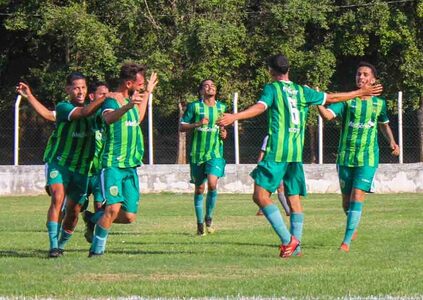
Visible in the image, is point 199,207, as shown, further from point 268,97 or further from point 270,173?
point 268,97

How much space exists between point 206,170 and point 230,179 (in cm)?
1269

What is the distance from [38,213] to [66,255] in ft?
28.2

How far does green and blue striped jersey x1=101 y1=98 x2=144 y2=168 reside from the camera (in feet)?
35.4

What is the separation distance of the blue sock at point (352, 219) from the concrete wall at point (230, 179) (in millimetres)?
15490

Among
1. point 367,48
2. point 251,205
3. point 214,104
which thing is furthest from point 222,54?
point 214,104

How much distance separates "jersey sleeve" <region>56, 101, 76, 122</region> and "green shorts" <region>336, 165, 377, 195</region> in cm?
328

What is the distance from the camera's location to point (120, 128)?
1084 cm

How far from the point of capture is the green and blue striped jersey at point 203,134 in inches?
602

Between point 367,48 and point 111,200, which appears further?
point 367,48

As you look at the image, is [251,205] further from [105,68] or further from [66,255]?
[105,68]

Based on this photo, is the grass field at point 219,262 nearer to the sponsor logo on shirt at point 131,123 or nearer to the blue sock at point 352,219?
the blue sock at point 352,219

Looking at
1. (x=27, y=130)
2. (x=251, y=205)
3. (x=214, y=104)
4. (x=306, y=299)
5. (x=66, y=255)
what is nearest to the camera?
(x=306, y=299)

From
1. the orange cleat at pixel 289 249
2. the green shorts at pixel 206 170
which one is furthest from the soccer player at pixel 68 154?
the green shorts at pixel 206 170

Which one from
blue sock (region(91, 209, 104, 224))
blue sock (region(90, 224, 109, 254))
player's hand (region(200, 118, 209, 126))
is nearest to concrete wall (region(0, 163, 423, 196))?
player's hand (region(200, 118, 209, 126))
